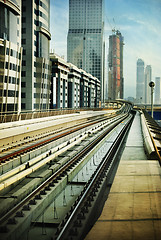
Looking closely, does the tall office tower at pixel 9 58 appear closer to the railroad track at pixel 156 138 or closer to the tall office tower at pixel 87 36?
the railroad track at pixel 156 138

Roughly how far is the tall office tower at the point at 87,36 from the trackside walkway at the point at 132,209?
6797 inches

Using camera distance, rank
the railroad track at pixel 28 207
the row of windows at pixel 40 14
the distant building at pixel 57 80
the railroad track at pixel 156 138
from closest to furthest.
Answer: the railroad track at pixel 28 207
the railroad track at pixel 156 138
the row of windows at pixel 40 14
the distant building at pixel 57 80

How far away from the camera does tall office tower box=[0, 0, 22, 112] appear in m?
39.3

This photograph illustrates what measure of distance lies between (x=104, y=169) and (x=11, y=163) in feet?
16.5

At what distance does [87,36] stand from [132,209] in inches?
7488

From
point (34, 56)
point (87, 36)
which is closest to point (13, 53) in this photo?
point (34, 56)

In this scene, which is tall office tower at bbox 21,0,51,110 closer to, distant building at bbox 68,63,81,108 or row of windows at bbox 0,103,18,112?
row of windows at bbox 0,103,18,112

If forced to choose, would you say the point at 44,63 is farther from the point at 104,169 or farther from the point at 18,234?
the point at 18,234

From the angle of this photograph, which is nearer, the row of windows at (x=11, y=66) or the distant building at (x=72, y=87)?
the row of windows at (x=11, y=66)

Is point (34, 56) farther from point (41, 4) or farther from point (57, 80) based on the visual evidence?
point (57, 80)

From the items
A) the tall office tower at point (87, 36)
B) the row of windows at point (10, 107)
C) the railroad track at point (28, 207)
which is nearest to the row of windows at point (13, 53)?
the row of windows at point (10, 107)

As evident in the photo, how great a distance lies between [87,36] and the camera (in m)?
188

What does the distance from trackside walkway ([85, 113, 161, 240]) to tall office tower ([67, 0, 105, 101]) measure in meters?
173

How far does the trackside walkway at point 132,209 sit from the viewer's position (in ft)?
18.0
